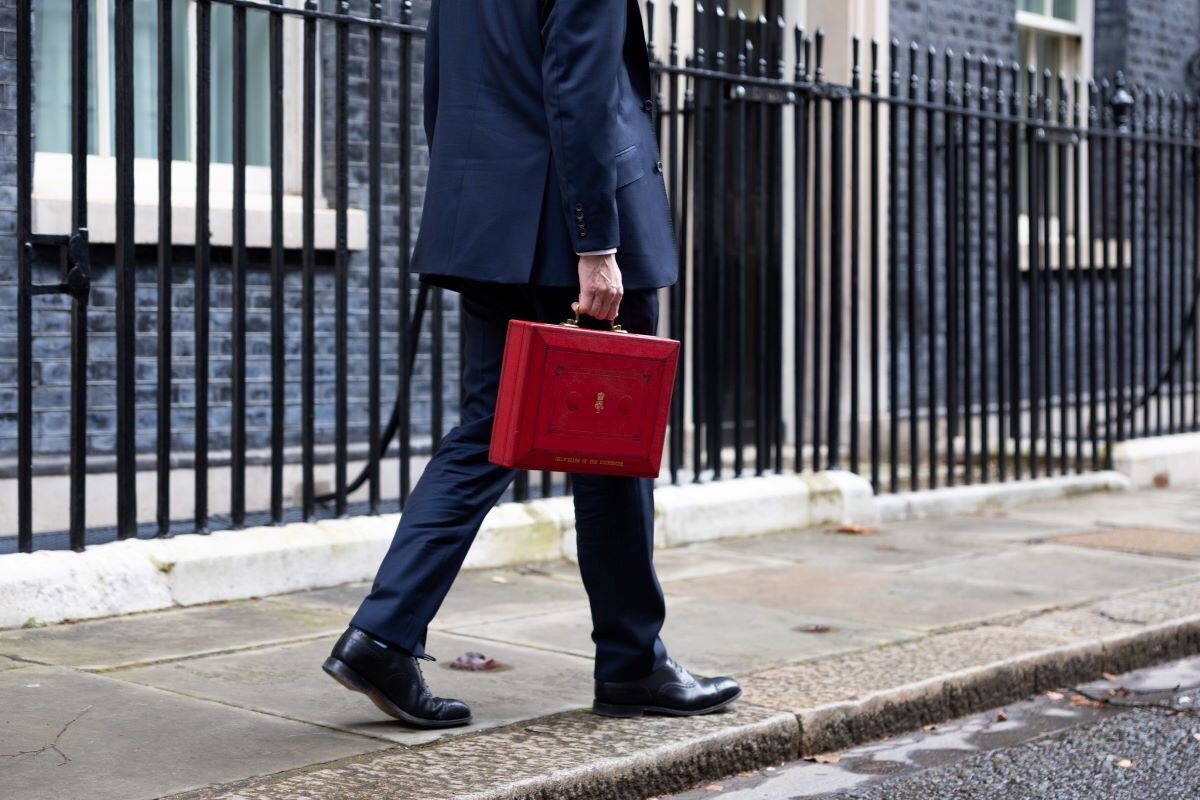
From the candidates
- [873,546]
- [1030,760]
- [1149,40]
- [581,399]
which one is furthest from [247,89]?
[1149,40]

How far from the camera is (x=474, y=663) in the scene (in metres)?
4.30

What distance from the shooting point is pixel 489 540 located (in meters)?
5.88

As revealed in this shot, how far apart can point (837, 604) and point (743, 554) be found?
3.54 ft

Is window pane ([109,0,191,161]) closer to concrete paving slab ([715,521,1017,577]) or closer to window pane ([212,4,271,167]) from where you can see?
window pane ([212,4,271,167])

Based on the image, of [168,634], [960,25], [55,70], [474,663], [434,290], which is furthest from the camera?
[960,25]

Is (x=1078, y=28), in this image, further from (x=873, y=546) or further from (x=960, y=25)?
(x=873, y=546)

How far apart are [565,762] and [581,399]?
0.72 metres

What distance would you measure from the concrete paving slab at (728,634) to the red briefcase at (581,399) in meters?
0.98

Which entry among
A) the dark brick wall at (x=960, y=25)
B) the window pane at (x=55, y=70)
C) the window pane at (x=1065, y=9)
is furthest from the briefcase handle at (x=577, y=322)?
the window pane at (x=1065, y=9)

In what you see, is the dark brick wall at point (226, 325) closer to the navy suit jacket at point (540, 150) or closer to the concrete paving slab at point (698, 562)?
the concrete paving slab at point (698, 562)

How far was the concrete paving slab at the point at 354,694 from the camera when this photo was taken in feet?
12.3

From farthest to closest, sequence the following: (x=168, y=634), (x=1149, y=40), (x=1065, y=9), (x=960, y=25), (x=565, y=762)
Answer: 1. (x=1149, y=40)
2. (x=1065, y=9)
3. (x=960, y=25)
4. (x=168, y=634)
5. (x=565, y=762)

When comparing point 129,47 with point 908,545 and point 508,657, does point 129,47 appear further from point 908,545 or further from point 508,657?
point 908,545

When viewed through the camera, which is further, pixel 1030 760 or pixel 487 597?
pixel 487 597
